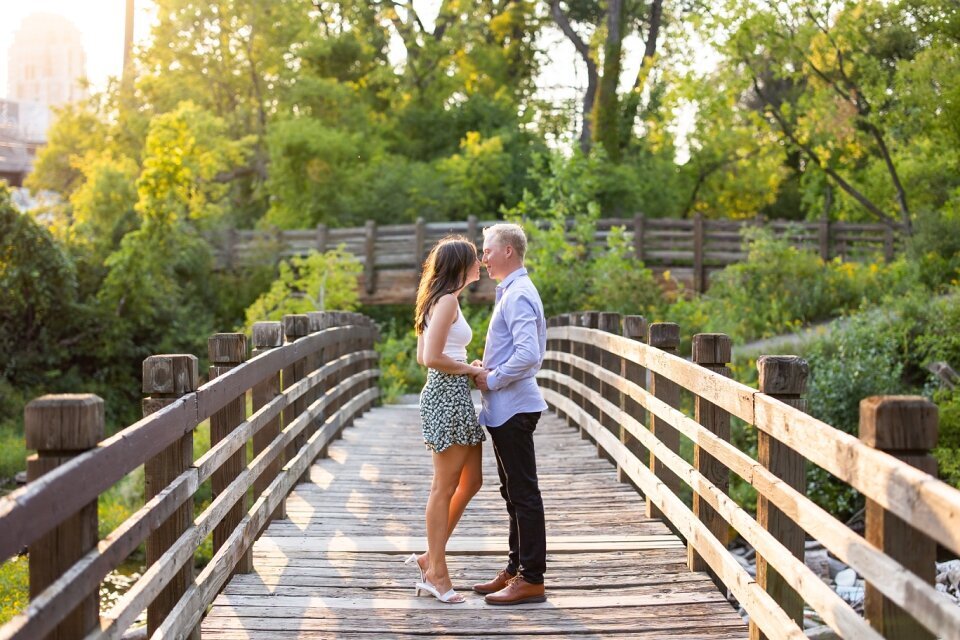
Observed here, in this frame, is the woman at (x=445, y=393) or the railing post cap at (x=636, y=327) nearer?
the woman at (x=445, y=393)

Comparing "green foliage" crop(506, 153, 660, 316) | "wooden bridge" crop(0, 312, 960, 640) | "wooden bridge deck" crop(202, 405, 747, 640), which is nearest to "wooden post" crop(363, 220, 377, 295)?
"green foliage" crop(506, 153, 660, 316)

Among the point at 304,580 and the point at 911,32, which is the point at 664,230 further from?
the point at 304,580

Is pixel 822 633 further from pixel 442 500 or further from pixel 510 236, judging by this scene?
pixel 510 236

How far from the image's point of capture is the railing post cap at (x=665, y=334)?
6930mm

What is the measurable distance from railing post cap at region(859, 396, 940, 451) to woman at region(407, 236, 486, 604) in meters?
2.33

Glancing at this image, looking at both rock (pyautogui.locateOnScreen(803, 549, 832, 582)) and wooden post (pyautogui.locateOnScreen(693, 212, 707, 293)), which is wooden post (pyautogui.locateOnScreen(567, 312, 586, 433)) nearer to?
rock (pyautogui.locateOnScreen(803, 549, 832, 582))

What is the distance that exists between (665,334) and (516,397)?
1927 millimetres

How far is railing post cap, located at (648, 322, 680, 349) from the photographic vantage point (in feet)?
22.7

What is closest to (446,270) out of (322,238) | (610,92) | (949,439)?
(949,439)

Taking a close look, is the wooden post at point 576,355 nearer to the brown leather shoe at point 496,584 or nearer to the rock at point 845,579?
the rock at point 845,579

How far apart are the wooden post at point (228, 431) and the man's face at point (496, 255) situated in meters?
1.36

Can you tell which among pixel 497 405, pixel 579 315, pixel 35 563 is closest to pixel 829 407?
pixel 579 315

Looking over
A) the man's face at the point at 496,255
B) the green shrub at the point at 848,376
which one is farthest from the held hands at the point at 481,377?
the green shrub at the point at 848,376

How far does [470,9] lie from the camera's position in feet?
126
